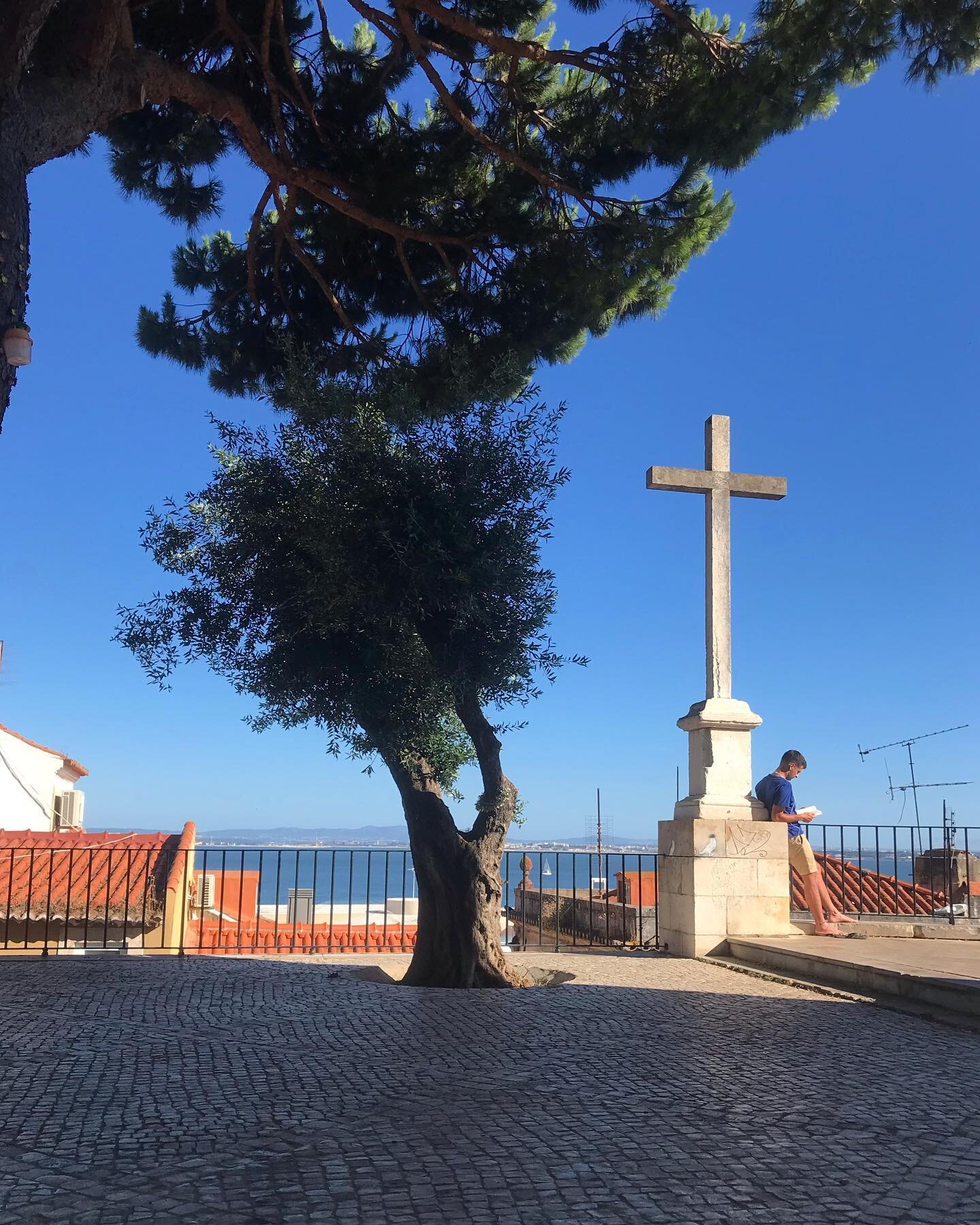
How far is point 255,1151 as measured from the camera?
12.3 ft

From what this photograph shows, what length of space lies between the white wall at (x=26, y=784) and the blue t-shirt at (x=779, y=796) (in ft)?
53.2

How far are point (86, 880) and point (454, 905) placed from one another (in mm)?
8362

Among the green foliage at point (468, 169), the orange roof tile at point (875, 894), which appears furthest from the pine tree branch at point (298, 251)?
the orange roof tile at point (875, 894)

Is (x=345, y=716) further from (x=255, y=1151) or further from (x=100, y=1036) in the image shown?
(x=255, y=1151)

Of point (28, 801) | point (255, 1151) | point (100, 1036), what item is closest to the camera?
point (255, 1151)

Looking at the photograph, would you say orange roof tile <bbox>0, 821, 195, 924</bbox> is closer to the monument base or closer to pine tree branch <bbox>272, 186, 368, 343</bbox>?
the monument base

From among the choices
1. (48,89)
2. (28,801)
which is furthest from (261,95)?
(28,801)

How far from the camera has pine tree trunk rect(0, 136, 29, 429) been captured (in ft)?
18.9

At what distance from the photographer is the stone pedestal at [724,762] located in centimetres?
944

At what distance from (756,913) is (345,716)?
415 cm

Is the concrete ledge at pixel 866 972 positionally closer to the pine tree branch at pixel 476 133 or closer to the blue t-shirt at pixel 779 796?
the blue t-shirt at pixel 779 796

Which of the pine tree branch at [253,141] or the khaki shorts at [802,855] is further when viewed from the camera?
the khaki shorts at [802,855]

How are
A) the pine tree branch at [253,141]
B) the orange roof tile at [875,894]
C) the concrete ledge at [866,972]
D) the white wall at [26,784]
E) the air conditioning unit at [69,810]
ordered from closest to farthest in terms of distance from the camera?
the concrete ledge at [866,972] < the pine tree branch at [253,141] < the orange roof tile at [875,894] < the white wall at [26,784] < the air conditioning unit at [69,810]

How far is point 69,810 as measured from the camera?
83.4 feet
